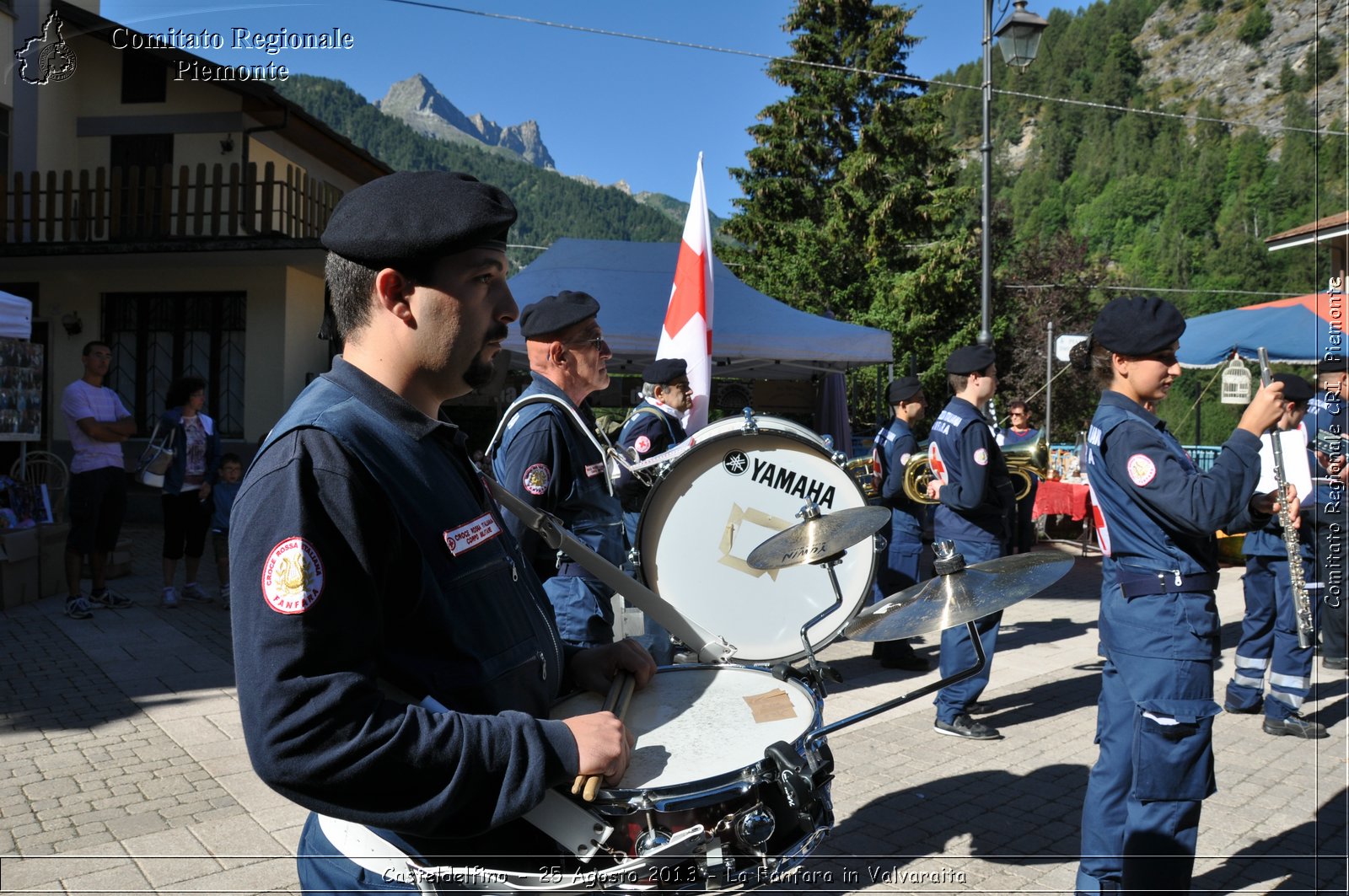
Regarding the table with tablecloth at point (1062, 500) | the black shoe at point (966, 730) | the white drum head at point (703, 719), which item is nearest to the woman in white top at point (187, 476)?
the black shoe at point (966, 730)

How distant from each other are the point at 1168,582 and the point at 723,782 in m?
2.15

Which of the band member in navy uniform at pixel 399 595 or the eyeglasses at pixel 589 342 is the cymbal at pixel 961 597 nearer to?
the band member in navy uniform at pixel 399 595

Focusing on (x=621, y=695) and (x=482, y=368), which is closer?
(x=482, y=368)

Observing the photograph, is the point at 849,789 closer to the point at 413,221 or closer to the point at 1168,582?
the point at 1168,582

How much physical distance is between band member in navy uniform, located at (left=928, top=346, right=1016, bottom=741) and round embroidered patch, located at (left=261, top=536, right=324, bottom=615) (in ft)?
16.0

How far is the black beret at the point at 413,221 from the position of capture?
4.69ft

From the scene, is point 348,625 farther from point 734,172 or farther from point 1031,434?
point 734,172

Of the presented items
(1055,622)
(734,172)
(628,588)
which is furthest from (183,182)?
(734,172)

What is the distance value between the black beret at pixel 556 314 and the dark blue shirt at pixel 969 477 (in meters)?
2.87

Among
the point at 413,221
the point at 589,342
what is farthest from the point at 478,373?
the point at 589,342

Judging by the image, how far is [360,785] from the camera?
1239mm

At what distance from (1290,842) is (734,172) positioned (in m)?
30.3

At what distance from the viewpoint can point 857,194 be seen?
29.6 metres

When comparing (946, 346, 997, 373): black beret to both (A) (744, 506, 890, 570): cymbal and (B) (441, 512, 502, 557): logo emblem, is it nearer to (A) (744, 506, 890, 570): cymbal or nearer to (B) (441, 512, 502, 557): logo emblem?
(A) (744, 506, 890, 570): cymbal
